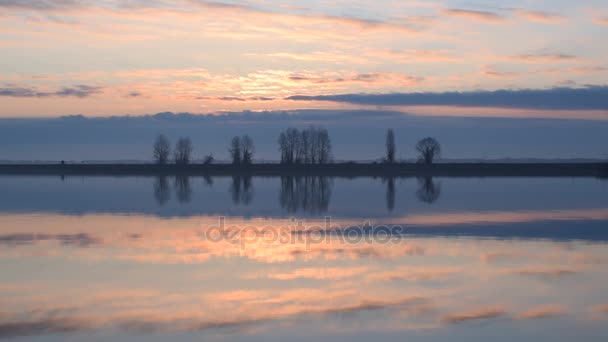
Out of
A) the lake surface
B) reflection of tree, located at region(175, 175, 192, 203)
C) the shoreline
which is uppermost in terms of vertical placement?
the lake surface

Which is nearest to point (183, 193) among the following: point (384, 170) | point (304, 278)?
point (304, 278)

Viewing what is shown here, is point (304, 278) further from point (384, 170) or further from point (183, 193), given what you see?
point (384, 170)

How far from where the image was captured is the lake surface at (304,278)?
7.89 metres

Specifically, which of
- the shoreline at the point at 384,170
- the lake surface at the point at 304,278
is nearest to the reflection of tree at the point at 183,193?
the lake surface at the point at 304,278

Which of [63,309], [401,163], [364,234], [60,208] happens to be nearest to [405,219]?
[364,234]

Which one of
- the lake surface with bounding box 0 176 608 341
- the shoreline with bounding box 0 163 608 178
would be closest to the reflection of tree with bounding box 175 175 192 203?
the lake surface with bounding box 0 176 608 341

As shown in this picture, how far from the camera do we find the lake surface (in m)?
7.89

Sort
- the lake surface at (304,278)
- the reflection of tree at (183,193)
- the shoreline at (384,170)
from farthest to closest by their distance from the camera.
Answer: the shoreline at (384,170) → the reflection of tree at (183,193) → the lake surface at (304,278)

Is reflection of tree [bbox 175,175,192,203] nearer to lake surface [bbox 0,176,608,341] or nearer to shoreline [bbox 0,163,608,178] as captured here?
lake surface [bbox 0,176,608,341]

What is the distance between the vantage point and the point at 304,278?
409 inches

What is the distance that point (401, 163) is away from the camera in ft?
232

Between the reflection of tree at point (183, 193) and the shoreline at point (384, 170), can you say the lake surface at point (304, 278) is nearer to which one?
the reflection of tree at point (183, 193)

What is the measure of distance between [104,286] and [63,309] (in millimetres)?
1265

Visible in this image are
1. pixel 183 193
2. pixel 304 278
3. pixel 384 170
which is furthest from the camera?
pixel 384 170
